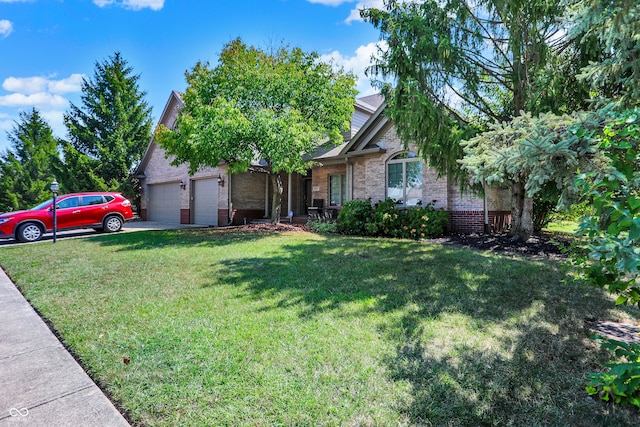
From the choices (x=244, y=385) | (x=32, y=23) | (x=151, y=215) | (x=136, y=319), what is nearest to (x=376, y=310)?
(x=244, y=385)

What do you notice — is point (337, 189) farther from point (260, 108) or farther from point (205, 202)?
point (205, 202)

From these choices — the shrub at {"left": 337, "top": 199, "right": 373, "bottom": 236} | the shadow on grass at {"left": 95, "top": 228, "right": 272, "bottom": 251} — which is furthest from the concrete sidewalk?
the shrub at {"left": 337, "top": 199, "right": 373, "bottom": 236}

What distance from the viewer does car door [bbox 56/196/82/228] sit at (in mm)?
12508

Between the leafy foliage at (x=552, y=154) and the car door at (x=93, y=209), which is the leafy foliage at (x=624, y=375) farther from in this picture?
the car door at (x=93, y=209)

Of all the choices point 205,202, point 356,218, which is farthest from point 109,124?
point 356,218

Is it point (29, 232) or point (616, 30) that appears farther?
point (29, 232)

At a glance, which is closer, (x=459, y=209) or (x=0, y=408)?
(x=0, y=408)

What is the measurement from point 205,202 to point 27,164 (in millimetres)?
21979

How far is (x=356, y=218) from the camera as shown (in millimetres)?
11586

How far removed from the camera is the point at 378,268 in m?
6.11

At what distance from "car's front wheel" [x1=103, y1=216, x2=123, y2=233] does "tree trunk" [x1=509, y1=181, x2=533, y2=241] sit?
1506 cm

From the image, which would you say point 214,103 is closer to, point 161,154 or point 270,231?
point 270,231

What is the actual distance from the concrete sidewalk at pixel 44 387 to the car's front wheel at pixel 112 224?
447 inches

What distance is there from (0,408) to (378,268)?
5.10 m
